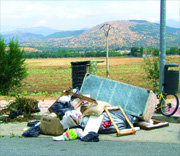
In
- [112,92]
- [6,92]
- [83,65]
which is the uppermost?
[83,65]

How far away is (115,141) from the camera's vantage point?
6.50 metres

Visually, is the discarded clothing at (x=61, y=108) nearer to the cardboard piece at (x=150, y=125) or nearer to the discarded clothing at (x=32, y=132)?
the discarded clothing at (x=32, y=132)

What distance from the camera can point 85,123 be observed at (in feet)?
24.3

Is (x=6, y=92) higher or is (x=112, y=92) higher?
(x=112, y=92)

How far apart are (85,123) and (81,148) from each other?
Result: 1501 millimetres

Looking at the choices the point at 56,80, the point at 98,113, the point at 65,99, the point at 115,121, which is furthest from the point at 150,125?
the point at 56,80

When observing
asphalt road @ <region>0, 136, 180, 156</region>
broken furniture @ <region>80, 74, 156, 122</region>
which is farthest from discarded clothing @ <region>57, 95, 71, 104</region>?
asphalt road @ <region>0, 136, 180, 156</region>

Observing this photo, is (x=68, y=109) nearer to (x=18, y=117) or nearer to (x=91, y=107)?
(x=91, y=107)

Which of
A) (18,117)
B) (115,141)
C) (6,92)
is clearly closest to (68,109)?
(18,117)

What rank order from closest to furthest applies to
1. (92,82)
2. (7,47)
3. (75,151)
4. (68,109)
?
1. (75,151)
2. (68,109)
3. (92,82)
4. (7,47)

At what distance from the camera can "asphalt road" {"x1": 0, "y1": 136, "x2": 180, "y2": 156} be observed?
18.3ft

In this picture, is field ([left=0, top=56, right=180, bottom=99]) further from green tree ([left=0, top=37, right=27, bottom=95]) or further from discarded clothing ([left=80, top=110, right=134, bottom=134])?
discarded clothing ([left=80, top=110, right=134, bottom=134])

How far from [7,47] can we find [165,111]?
10032 mm

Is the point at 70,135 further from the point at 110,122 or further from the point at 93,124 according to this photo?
the point at 110,122
